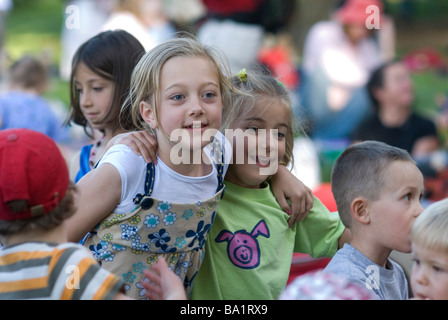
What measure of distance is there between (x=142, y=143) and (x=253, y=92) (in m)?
0.47

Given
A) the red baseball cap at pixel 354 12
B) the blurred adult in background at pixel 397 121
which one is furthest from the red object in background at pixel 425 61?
the blurred adult in background at pixel 397 121

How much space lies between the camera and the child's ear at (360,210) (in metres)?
2.06

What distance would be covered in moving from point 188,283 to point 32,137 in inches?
32.3

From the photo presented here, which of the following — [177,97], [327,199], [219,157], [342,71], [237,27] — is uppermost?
[237,27]

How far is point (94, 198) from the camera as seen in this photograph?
185 centimetres

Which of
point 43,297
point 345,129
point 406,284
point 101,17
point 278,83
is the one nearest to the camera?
point 43,297

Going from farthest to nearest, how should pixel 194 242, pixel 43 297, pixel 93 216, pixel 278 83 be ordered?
pixel 278 83
pixel 194 242
pixel 93 216
pixel 43 297

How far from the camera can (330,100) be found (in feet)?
22.4

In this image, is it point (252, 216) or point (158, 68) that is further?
point (252, 216)

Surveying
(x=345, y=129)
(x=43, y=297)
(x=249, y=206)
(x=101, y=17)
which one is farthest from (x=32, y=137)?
(x=101, y=17)

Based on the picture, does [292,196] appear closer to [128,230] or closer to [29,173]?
[128,230]

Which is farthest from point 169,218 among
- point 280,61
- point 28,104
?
point 280,61

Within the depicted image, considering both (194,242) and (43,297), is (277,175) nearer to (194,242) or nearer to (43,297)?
(194,242)

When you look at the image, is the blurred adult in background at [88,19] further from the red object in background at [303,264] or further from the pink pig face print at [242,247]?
the pink pig face print at [242,247]
